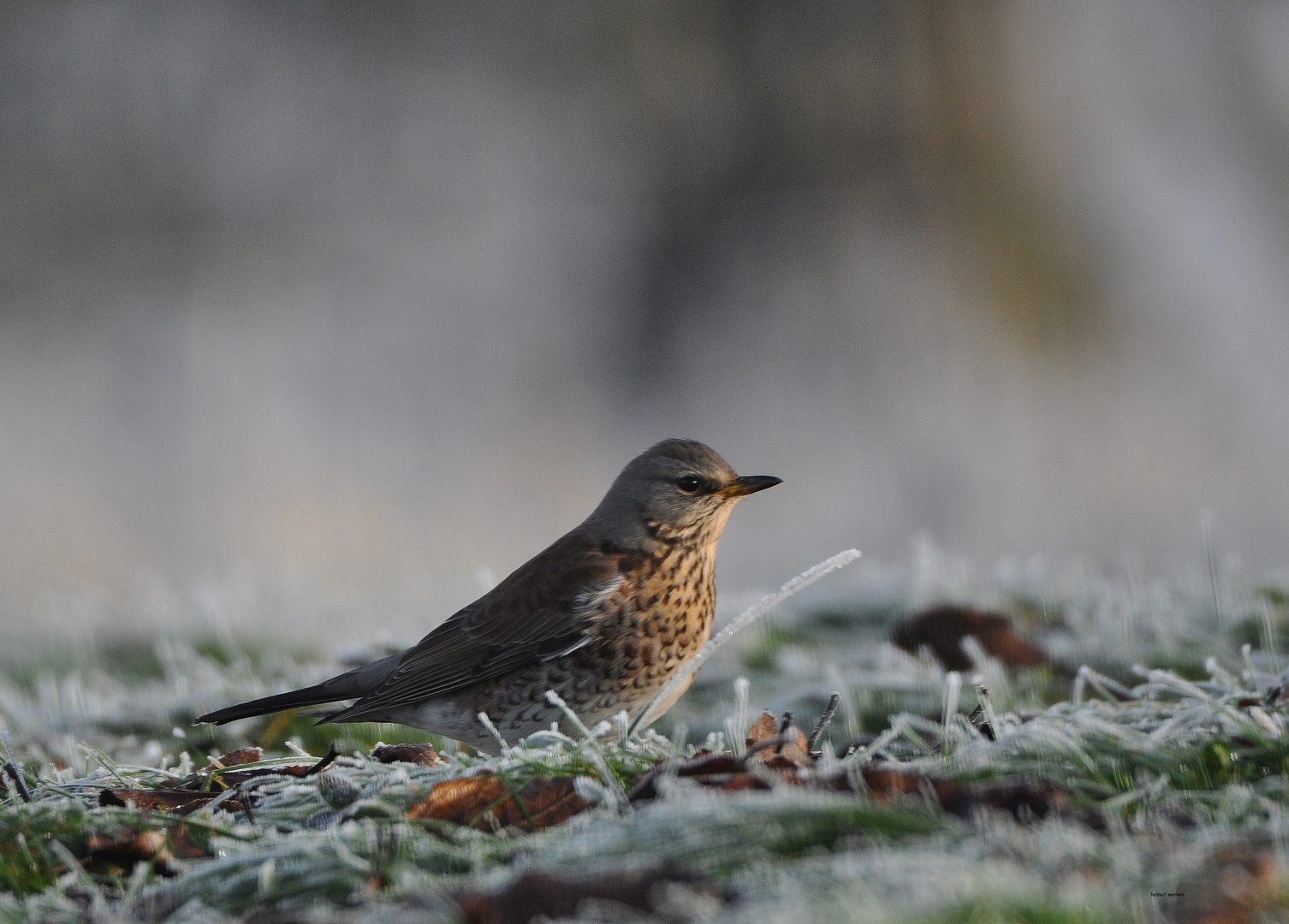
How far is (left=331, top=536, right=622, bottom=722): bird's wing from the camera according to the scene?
12.3 feet

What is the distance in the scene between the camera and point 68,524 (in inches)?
411

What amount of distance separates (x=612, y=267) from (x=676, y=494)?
7333mm

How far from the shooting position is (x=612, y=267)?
11188 mm

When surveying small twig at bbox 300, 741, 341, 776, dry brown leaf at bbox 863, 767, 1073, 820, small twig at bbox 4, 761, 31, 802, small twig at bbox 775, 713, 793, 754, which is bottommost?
dry brown leaf at bbox 863, 767, 1073, 820

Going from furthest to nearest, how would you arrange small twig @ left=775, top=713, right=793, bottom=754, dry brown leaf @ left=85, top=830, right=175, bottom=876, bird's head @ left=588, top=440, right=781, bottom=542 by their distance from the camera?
1. bird's head @ left=588, top=440, right=781, bottom=542
2. small twig @ left=775, top=713, right=793, bottom=754
3. dry brown leaf @ left=85, top=830, right=175, bottom=876

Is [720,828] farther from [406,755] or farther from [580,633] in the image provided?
[580,633]

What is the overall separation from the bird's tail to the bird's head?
2.86ft

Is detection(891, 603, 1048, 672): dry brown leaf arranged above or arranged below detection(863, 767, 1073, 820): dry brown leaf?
below

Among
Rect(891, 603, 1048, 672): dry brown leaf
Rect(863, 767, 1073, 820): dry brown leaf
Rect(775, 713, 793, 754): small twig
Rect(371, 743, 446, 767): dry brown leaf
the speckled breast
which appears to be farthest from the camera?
Rect(891, 603, 1048, 672): dry brown leaf

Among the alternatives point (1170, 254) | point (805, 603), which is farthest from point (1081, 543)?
point (805, 603)

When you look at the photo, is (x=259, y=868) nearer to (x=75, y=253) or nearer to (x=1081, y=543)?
(x=1081, y=543)

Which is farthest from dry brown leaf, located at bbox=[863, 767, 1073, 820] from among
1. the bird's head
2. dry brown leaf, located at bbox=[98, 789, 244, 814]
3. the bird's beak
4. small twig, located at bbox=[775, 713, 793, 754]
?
the bird's beak

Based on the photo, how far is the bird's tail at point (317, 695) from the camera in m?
3.51

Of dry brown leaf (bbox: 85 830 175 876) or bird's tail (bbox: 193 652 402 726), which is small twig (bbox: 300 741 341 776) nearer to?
dry brown leaf (bbox: 85 830 175 876)
